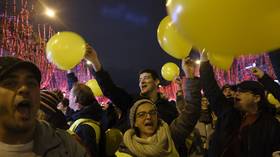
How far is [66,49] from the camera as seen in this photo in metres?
4.88

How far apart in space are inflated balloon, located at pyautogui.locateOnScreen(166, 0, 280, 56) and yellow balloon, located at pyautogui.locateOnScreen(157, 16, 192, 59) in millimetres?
1819

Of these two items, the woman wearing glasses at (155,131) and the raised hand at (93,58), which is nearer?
the woman wearing glasses at (155,131)

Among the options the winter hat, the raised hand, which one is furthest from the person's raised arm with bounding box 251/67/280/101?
the winter hat

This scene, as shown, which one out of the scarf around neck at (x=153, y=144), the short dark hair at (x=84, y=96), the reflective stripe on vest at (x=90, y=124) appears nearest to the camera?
the scarf around neck at (x=153, y=144)

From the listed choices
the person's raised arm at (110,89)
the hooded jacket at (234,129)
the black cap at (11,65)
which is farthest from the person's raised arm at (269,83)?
the black cap at (11,65)

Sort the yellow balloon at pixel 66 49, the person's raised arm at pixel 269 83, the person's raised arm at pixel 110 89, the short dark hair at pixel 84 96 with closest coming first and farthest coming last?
the short dark hair at pixel 84 96 → the person's raised arm at pixel 110 89 → the person's raised arm at pixel 269 83 → the yellow balloon at pixel 66 49

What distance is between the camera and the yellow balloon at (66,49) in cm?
483

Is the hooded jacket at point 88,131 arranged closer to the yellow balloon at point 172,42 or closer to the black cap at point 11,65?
the yellow balloon at point 172,42

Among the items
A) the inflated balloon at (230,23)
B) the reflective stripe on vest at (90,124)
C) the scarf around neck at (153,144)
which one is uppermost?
the inflated balloon at (230,23)

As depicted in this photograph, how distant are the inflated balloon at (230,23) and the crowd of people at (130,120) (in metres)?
0.91

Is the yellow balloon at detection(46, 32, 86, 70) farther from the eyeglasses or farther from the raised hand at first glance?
the eyeglasses

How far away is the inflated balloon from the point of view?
2.08 metres

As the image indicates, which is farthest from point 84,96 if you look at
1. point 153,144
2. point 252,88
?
point 252,88

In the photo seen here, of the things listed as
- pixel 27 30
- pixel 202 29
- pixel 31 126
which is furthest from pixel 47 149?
pixel 27 30
